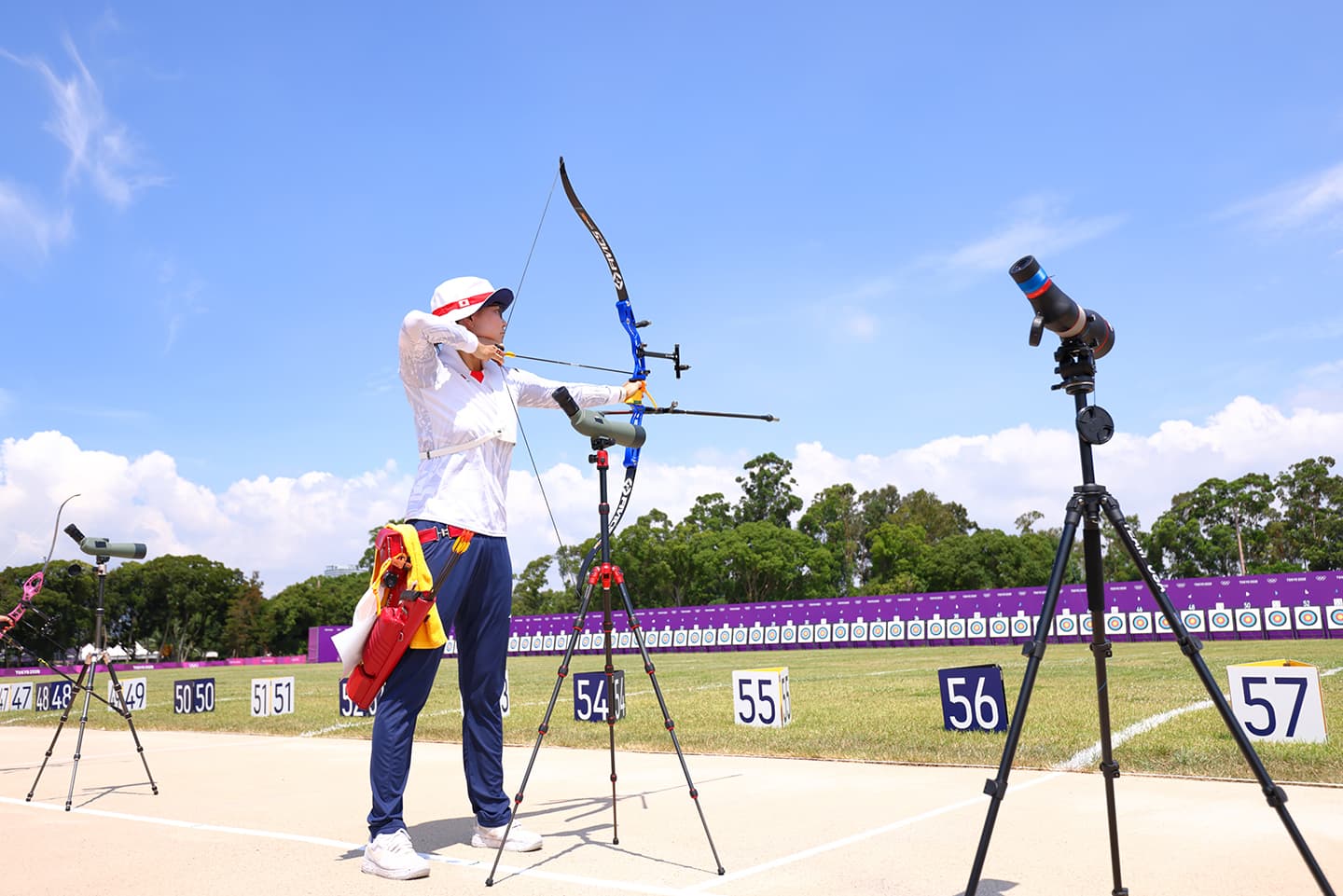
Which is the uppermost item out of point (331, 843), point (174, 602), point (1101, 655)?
point (1101, 655)

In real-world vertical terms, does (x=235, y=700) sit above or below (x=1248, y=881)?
below

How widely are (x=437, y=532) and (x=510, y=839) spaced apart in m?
1.47

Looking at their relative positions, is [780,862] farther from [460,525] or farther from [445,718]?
[445,718]

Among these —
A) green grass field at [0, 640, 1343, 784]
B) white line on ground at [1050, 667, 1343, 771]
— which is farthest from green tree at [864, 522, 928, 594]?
white line on ground at [1050, 667, 1343, 771]

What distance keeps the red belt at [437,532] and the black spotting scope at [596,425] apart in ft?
2.37

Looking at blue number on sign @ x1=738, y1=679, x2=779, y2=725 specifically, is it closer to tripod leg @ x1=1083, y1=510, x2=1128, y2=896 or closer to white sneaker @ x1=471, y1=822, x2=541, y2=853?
white sneaker @ x1=471, y1=822, x2=541, y2=853

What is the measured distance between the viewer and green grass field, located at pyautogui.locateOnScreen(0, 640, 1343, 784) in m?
6.57

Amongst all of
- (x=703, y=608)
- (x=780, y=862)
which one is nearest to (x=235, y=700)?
(x=780, y=862)

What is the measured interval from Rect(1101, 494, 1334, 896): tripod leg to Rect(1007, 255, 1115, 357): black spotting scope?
0.55 m

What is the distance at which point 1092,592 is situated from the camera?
330cm

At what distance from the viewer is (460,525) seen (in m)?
4.50

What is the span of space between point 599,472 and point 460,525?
711 mm

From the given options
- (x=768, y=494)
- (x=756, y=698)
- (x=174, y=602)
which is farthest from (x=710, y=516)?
(x=756, y=698)

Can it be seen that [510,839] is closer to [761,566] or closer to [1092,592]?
[1092,592]
